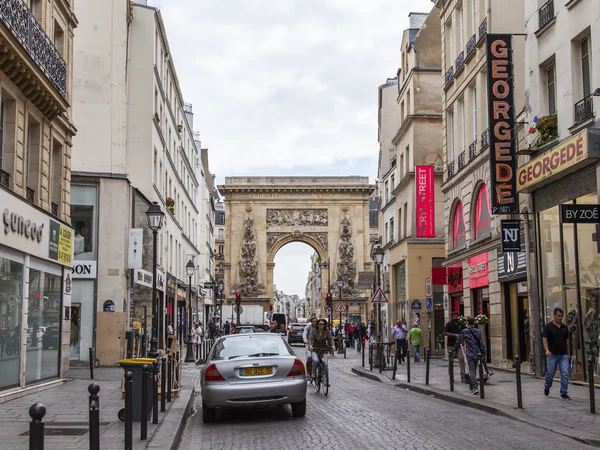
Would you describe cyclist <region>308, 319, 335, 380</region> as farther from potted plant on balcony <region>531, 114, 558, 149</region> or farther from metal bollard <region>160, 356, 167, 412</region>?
potted plant on balcony <region>531, 114, 558, 149</region>

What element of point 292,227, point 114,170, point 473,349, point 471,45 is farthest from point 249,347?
point 292,227

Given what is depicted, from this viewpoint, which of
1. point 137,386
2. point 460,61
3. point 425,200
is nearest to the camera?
point 137,386

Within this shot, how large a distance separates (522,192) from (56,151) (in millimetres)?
11812

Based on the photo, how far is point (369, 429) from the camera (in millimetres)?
11156

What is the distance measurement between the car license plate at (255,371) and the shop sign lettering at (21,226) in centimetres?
560

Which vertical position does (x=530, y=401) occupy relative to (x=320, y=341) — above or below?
below

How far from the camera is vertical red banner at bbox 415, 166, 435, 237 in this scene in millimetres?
35719

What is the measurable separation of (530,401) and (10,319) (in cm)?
987

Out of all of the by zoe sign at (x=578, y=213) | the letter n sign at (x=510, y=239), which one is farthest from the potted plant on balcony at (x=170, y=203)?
the by zoe sign at (x=578, y=213)

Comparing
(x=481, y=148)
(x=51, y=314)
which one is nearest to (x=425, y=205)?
(x=481, y=148)

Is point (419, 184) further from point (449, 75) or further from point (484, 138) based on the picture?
point (484, 138)

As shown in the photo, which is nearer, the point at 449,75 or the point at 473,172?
the point at 473,172

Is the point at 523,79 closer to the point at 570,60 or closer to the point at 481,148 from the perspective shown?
the point at 481,148

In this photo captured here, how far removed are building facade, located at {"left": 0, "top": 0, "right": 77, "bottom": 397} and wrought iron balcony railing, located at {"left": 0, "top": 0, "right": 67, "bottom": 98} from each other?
20 mm
